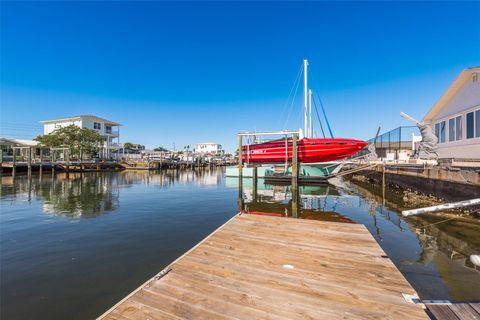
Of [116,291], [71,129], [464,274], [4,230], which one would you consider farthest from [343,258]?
[71,129]

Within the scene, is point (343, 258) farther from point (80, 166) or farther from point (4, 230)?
point (80, 166)

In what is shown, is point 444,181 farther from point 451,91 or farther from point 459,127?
point 451,91

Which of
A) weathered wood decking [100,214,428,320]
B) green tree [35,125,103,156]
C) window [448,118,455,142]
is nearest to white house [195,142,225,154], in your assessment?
green tree [35,125,103,156]

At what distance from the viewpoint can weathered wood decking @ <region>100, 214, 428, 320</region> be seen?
2375 millimetres

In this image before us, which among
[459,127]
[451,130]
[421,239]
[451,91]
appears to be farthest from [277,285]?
[451,130]

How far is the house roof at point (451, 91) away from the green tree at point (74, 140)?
45117 millimetres

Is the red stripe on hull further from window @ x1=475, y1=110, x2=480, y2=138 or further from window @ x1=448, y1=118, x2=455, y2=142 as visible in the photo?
window @ x1=475, y1=110, x2=480, y2=138

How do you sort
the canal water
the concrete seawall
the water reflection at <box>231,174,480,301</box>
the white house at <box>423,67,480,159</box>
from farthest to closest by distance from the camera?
the white house at <box>423,67,480,159</box> < the concrete seawall < the water reflection at <box>231,174,480,301</box> < the canal water

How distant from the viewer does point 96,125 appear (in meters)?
47.1

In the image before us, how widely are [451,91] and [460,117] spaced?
5.64ft

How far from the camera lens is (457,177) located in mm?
9164

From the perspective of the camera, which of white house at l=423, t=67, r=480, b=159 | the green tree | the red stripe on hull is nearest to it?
white house at l=423, t=67, r=480, b=159

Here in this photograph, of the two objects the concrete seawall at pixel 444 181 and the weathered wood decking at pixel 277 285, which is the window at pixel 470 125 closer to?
the concrete seawall at pixel 444 181

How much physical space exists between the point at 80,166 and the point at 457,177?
3885 centimetres
